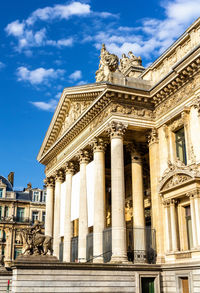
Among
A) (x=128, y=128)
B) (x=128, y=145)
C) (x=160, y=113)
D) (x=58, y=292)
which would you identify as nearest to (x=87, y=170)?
(x=128, y=145)

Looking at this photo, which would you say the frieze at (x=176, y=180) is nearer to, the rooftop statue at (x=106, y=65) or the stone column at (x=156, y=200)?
the stone column at (x=156, y=200)

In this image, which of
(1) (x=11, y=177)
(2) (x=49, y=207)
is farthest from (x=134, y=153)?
(1) (x=11, y=177)

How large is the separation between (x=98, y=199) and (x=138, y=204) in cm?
299

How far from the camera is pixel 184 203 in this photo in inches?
885

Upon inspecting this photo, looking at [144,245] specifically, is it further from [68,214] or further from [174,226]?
[68,214]

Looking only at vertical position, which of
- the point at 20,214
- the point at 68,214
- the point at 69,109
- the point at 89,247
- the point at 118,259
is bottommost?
the point at 118,259

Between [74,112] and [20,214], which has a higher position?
[74,112]

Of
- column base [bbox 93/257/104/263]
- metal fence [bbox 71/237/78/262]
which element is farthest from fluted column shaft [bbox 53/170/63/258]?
column base [bbox 93/257/104/263]

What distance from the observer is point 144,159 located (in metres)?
31.9

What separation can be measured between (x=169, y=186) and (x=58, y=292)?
8836 millimetres

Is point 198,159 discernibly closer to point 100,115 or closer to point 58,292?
point 100,115

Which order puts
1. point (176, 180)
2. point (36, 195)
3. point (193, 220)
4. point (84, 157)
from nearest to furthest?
point (193, 220), point (176, 180), point (84, 157), point (36, 195)

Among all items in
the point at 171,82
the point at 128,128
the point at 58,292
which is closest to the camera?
the point at 58,292

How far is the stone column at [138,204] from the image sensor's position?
24.9 m
